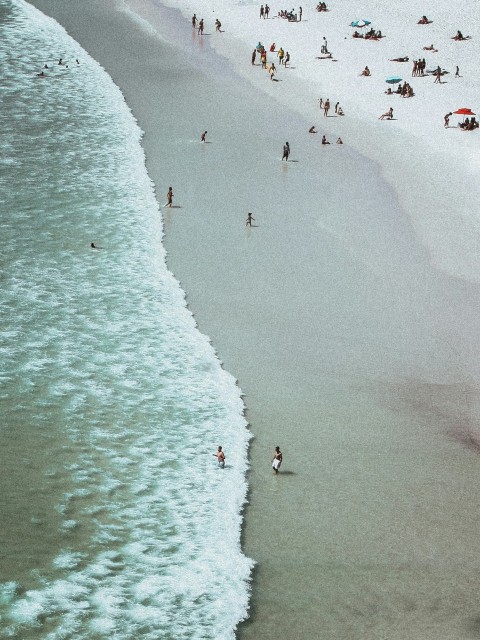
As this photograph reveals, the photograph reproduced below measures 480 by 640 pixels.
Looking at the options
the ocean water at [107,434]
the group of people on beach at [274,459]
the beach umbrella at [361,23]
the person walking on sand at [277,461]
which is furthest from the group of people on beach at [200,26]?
the person walking on sand at [277,461]

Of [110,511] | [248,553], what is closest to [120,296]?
[110,511]

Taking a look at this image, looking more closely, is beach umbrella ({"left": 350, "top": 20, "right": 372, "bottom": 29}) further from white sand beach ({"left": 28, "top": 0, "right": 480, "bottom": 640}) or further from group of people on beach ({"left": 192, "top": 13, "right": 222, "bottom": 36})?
group of people on beach ({"left": 192, "top": 13, "right": 222, "bottom": 36})

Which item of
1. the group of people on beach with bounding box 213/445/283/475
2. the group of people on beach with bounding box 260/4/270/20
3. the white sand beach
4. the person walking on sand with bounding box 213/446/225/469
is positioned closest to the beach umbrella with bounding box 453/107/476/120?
the white sand beach

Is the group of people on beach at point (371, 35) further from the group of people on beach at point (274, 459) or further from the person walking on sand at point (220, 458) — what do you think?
the person walking on sand at point (220, 458)

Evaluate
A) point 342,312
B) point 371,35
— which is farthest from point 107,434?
point 371,35

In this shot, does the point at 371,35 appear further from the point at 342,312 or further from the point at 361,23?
the point at 342,312

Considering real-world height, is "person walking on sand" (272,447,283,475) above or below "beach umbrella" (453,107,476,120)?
below
